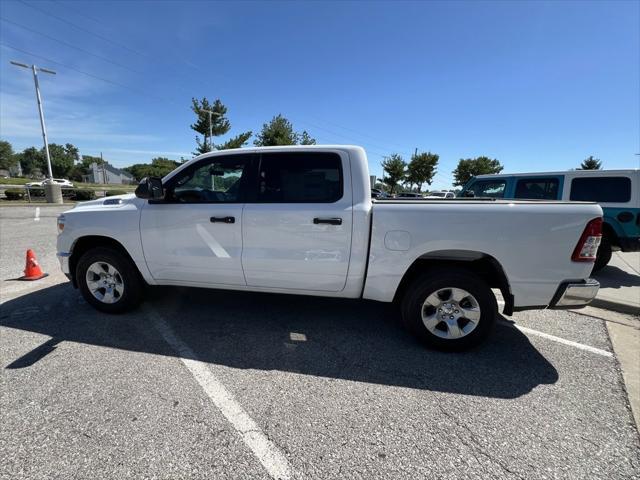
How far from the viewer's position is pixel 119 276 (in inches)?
146

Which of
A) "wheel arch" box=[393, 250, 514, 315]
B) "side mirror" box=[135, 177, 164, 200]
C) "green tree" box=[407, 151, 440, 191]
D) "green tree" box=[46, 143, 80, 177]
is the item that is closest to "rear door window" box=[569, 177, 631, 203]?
"wheel arch" box=[393, 250, 514, 315]

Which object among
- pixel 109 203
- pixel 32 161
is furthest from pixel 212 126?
pixel 32 161

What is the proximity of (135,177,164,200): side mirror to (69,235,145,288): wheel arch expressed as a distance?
2.74 feet

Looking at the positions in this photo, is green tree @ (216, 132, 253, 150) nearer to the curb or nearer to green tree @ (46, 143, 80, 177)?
the curb

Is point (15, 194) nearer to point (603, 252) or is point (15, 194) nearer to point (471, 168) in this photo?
point (603, 252)

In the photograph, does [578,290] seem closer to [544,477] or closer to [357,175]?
[544,477]

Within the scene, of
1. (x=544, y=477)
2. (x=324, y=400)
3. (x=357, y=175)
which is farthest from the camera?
(x=357, y=175)

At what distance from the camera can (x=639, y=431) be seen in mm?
2154

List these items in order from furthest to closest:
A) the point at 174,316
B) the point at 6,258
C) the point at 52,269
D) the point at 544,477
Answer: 1. the point at 6,258
2. the point at 52,269
3. the point at 174,316
4. the point at 544,477

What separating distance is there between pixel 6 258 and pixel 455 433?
863 centimetres

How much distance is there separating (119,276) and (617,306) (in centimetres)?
660

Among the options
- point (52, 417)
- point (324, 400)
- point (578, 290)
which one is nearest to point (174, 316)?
point (52, 417)

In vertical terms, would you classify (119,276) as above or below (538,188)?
below

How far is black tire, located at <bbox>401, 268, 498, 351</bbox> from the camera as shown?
2.91 metres
